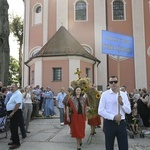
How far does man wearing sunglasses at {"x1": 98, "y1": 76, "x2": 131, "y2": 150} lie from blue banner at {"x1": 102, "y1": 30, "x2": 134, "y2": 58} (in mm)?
2162

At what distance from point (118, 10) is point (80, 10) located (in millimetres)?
4409

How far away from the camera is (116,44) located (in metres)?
6.20

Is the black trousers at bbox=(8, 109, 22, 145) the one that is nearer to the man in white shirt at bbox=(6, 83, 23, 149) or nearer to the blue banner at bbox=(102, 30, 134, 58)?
the man in white shirt at bbox=(6, 83, 23, 149)

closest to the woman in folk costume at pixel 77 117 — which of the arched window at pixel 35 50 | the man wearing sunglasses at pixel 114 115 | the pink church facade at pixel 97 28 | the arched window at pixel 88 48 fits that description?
the man wearing sunglasses at pixel 114 115

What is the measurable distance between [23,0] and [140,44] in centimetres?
1605

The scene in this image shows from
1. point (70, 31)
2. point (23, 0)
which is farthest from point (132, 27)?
point (23, 0)

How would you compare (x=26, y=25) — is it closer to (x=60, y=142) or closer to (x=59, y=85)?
(x=59, y=85)

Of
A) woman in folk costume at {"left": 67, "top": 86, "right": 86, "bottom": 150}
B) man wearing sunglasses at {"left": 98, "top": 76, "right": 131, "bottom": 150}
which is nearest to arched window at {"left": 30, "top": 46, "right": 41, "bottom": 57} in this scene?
woman in folk costume at {"left": 67, "top": 86, "right": 86, "bottom": 150}

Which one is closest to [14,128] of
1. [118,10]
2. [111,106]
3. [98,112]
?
[98,112]

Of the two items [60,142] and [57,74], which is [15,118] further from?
[57,74]

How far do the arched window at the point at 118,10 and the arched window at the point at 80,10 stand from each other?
134 inches

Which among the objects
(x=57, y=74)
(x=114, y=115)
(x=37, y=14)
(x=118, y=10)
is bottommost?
(x=114, y=115)

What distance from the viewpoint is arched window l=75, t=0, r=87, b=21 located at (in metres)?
25.6

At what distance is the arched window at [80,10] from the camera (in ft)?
84.0
